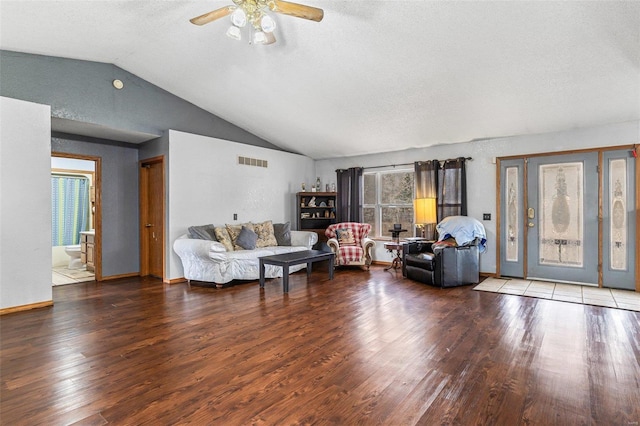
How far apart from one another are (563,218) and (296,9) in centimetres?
492

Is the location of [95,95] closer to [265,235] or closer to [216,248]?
[216,248]

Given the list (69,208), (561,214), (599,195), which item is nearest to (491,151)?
(561,214)

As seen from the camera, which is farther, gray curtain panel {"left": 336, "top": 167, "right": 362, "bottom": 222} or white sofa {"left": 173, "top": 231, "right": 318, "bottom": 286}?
gray curtain panel {"left": 336, "top": 167, "right": 362, "bottom": 222}

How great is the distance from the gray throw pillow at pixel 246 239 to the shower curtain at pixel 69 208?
452cm

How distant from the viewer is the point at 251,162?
21.6 feet

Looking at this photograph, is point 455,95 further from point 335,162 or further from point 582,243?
point 335,162

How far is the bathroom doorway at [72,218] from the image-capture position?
251 inches

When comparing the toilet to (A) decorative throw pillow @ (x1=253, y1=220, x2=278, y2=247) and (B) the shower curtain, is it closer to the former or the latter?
(B) the shower curtain

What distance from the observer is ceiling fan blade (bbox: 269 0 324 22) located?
268 cm

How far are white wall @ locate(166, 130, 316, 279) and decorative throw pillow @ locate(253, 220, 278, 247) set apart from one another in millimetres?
374

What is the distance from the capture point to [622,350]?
2.72 meters

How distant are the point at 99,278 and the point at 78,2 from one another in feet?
13.4

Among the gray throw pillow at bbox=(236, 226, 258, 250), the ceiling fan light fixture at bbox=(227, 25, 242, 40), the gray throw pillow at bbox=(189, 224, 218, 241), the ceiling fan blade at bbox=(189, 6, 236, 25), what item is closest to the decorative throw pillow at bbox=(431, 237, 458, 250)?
the gray throw pillow at bbox=(236, 226, 258, 250)

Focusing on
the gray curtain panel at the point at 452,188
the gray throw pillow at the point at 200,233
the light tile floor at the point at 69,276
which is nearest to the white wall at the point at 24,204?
the light tile floor at the point at 69,276
